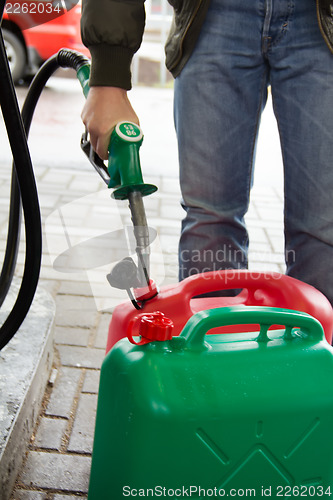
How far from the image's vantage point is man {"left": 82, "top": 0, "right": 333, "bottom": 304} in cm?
122

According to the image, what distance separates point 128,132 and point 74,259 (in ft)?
1.66

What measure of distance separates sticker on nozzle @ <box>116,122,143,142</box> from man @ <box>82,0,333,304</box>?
0.15m

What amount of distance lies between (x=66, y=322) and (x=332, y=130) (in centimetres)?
117

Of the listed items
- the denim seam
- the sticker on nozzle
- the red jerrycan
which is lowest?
the red jerrycan

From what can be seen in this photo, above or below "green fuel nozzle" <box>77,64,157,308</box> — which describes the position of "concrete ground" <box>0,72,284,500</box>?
below

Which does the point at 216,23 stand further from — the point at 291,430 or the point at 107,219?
the point at 107,219

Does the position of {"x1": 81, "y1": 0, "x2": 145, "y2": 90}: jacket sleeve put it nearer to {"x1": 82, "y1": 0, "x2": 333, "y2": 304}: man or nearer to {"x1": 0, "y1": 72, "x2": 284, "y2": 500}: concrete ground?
{"x1": 82, "y1": 0, "x2": 333, "y2": 304}: man

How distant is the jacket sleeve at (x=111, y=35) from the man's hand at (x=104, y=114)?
23 millimetres

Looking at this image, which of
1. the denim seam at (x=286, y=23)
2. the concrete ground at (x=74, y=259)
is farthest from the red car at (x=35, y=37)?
the denim seam at (x=286, y=23)

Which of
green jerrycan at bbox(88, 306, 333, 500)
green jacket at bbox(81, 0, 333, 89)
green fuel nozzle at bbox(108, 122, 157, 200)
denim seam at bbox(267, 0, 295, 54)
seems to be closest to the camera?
green jerrycan at bbox(88, 306, 333, 500)

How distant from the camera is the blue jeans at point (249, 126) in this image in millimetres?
1231

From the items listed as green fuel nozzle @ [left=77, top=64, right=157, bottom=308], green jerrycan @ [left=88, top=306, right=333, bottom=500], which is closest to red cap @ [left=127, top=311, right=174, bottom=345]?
green jerrycan @ [left=88, top=306, right=333, bottom=500]

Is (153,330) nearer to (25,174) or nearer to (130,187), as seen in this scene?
(130,187)

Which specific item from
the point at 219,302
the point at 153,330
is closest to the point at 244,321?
the point at 153,330
